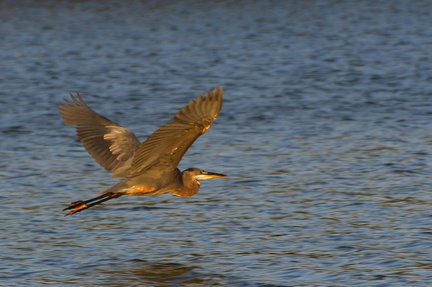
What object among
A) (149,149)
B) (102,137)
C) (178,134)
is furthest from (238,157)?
(178,134)

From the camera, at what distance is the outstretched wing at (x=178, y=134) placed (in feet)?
23.4

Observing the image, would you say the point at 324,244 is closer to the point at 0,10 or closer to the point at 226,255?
the point at 226,255

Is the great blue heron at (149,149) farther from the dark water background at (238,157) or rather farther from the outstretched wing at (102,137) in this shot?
the dark water background at (238,157)

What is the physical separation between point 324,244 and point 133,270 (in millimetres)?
1736

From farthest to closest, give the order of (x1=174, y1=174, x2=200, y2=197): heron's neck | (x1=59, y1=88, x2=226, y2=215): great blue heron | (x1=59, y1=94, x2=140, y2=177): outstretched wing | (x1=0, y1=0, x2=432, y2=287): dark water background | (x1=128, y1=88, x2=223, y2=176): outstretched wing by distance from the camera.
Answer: (x1=59, y1=94, x2=140, y2=177): outstretched wing < (x1=174, y1=174, x2=200, y2=197): heron's neck < (x1=0, y1=0, x2=432, y2=287): dark water background < (x1=59, y1=88, x2=226, y2=215): great blue heron < (x1=128, y1=88, x2=223, y2=176): outstretched wing

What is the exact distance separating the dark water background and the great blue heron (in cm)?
54

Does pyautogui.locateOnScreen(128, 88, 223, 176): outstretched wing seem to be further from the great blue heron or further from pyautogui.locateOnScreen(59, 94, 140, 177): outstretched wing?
pyautogui.locateOnScreen(59, 94, 140, 177): outstretched wing

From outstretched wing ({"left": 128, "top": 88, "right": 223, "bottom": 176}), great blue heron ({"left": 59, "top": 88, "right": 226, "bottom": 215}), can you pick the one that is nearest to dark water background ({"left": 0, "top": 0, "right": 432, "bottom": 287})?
great blue heron ({"left": 59, "top": 88, "right": 226, "bottom": 215})

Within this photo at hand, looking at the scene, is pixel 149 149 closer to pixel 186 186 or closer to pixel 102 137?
pixel 186 186

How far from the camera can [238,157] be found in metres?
12.0

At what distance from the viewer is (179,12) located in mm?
27219

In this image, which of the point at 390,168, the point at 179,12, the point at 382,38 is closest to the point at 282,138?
the point at 390,168

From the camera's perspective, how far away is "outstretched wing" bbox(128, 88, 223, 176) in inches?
281

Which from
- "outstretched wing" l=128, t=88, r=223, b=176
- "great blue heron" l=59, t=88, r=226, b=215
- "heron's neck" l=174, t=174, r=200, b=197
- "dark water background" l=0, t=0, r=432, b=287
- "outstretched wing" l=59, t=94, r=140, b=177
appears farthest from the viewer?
"outstretched wing" l=59, t=94, r=140, b=177
